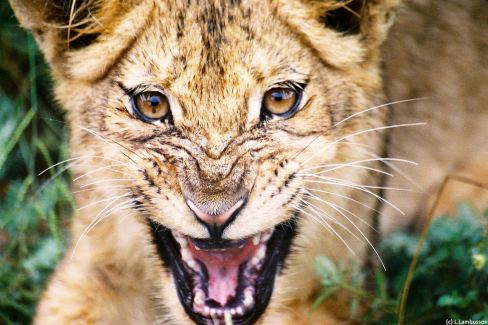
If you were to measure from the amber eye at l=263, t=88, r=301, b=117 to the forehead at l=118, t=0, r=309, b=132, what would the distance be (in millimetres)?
40

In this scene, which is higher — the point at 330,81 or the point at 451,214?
the point at 330,81

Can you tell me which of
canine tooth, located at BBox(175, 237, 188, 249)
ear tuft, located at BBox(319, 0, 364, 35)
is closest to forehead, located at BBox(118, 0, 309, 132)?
ear tuft, located at BBox(319, 0, 364, 35)

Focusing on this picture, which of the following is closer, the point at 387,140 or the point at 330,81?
the point at 330,81

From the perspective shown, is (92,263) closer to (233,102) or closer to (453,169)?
(233,102)

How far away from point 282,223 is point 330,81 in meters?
0.48

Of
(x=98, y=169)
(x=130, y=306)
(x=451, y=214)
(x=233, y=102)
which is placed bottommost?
(x=130, y=306)

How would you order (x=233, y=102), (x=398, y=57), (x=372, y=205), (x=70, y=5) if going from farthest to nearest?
(x=398, y=57)
(x=372, y=205)
(x=70, y=5)
(x=233, y=102)

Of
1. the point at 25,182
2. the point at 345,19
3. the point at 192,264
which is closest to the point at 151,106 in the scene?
the point at 192,264

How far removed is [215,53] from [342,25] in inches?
19.9

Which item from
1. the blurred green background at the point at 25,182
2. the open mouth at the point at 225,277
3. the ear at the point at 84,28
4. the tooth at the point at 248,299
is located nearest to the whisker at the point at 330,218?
the open mouth at the point at 225,277

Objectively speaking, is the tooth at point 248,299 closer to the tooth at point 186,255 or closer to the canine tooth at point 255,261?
the canine tooth at point 255,261

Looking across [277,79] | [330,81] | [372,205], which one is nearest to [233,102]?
[277,79]

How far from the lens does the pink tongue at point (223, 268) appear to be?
2.47 meters

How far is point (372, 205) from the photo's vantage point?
2998mm
